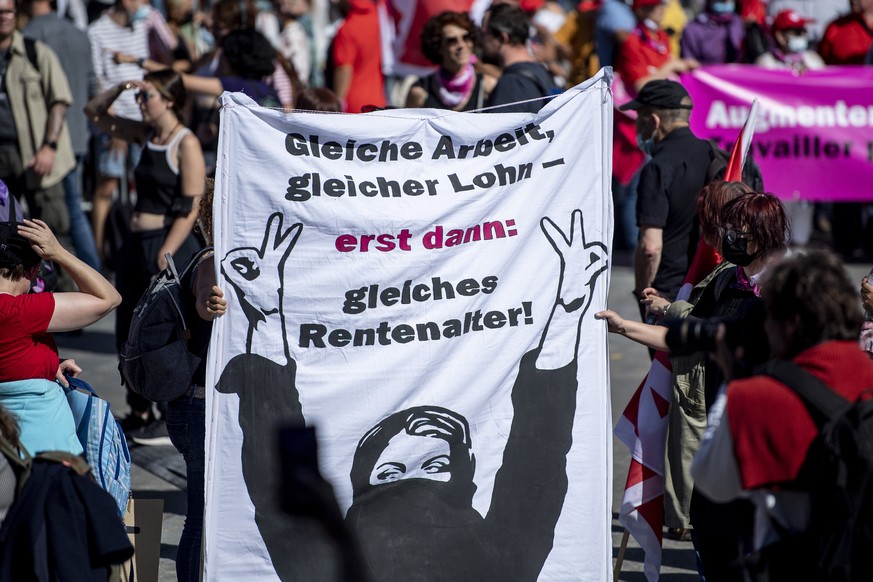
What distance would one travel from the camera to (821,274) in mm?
2967

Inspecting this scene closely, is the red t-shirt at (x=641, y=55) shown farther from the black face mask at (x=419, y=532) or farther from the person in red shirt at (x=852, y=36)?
the black face mask at (x=419, y=532)

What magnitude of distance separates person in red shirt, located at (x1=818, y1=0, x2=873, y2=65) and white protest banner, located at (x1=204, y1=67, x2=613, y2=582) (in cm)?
683

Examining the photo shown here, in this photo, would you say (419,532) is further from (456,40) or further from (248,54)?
(248,54)

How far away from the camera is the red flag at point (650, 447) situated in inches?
178

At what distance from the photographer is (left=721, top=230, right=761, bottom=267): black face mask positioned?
414cm

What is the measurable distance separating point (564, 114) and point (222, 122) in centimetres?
116

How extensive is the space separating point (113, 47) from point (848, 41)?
621 cm

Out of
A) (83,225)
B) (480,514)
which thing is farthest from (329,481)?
(83,225)

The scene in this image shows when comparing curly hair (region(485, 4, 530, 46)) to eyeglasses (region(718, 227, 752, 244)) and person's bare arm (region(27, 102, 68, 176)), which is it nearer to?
person's bare arm (region(27, 102, 68, 176))

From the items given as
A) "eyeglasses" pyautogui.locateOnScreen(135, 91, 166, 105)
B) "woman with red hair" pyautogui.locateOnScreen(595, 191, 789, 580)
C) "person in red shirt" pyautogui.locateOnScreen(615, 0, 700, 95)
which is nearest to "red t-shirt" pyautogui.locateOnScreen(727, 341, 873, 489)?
"woman with red hair" pyautogui.locateOnScreen(595, 191, 789, 580)

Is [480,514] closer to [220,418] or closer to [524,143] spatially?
[220,418]

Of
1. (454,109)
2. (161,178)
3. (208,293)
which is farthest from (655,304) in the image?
(454,109)

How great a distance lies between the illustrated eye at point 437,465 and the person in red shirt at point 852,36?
748 cm

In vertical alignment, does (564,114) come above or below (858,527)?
above
